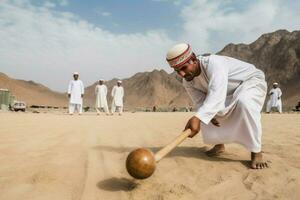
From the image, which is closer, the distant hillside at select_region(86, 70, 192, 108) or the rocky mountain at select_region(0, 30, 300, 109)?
the rocky mountain at select_region(0, 30, 300, 109)

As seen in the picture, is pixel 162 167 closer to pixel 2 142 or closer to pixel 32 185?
pixel 32 185

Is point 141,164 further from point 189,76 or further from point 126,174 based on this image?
point 189,76

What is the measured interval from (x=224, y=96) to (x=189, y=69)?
0.47 m

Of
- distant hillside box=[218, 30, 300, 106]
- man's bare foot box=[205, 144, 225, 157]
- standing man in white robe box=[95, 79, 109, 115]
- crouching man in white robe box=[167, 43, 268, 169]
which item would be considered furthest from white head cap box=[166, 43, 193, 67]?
distant hillside box=[218, 30, 300, 106]

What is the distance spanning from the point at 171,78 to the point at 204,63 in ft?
206

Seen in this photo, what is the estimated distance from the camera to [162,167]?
3596mm

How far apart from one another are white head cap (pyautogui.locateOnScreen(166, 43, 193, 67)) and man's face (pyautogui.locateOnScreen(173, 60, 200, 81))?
7 centimetres

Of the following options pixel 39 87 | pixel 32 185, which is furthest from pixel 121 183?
pixel 39 87

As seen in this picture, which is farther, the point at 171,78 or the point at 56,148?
the point at 171,78

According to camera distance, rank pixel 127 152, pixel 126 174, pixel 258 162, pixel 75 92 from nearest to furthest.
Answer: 1. pixel 126 174
2. pixel 258 162
3. pixel 127 152
4. pixel 75 92

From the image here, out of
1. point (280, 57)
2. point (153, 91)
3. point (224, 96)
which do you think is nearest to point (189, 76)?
point (224, 96)

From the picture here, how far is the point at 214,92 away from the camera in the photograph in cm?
359

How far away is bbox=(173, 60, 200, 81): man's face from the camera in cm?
379

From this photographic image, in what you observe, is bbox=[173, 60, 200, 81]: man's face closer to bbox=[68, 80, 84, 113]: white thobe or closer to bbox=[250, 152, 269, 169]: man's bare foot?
bbox=[250, 152, 269, 169]: man's bare foot
